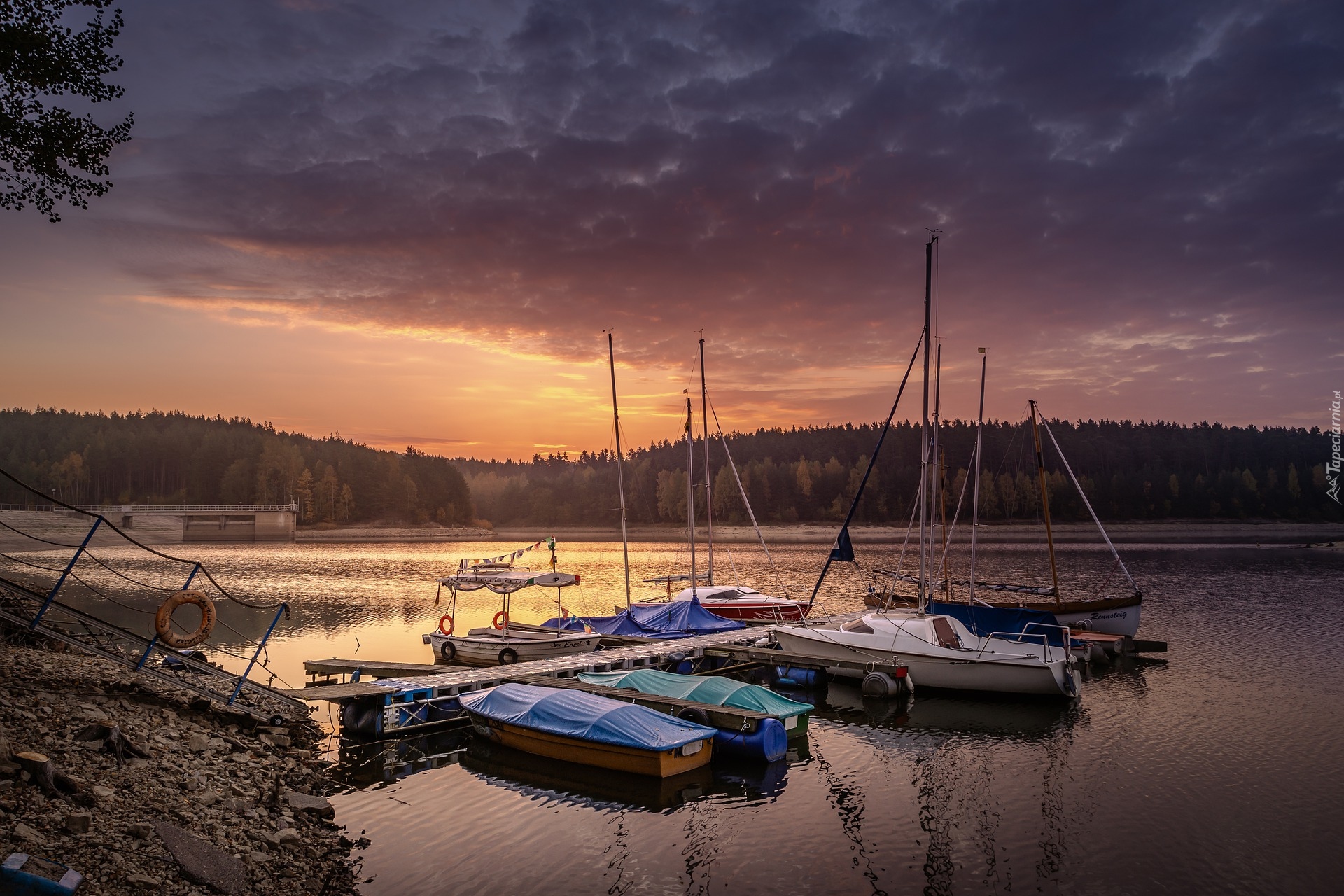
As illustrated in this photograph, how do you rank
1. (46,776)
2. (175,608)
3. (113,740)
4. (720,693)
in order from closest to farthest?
(46,776), (113,740), (175,608), (720,693)

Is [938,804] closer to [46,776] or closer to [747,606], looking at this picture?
[46,776]

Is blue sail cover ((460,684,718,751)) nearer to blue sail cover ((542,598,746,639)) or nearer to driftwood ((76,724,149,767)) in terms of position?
driftwood ((76,724,149,767))

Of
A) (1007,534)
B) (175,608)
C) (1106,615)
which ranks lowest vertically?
(1007,534)

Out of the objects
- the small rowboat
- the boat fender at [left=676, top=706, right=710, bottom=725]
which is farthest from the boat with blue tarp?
the small rowboat

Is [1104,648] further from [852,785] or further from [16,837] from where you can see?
[16,837]

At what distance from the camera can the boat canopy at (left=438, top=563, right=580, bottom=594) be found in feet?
128

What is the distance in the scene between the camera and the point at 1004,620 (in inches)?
1330

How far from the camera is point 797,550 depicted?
124062 millimetres

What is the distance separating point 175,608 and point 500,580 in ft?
78.5

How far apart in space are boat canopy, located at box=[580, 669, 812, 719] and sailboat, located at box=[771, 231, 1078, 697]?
6.76 m

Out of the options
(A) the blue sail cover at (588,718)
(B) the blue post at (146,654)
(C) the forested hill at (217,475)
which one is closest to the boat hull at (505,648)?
(A) the blue sail cover at (588,718)

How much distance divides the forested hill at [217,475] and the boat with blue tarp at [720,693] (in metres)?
171

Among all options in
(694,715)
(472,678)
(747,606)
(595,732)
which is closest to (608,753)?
(595,732)

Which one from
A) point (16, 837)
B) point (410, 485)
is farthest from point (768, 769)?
point (410, 485)
